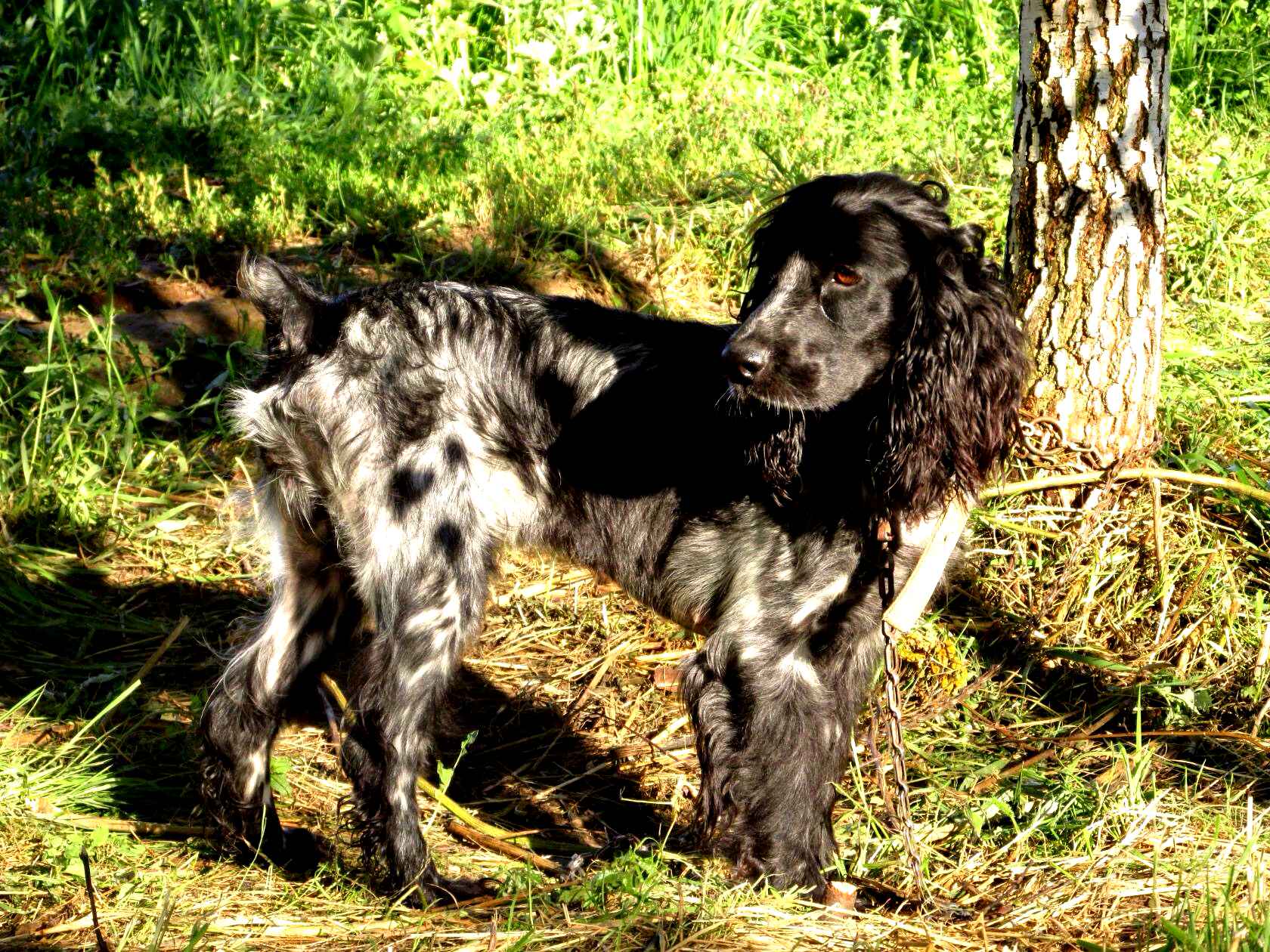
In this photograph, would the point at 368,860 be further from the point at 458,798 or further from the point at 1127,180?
the point at 1127,180

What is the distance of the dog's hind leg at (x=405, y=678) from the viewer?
356 cm

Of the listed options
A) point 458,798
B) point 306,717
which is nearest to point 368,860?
point 458,798

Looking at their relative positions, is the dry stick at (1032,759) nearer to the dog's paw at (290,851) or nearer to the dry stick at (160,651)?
the dog's paw at (290,851)

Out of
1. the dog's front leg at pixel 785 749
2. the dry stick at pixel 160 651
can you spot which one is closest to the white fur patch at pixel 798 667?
the dog's front leg at pixel 785 749

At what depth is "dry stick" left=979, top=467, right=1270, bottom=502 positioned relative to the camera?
427 cm

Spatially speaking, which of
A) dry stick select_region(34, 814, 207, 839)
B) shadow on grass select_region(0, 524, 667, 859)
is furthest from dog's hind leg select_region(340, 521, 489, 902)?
dry stick select_region(34, 814, 207, 839)

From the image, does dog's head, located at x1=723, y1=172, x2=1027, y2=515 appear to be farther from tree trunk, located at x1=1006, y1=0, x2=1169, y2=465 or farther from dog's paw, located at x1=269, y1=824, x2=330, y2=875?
dog's paw, located at x1=269, y1=824, x2=330, y2=875

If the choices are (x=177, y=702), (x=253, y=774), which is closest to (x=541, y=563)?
(x=177, y=702)

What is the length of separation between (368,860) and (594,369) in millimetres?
1467

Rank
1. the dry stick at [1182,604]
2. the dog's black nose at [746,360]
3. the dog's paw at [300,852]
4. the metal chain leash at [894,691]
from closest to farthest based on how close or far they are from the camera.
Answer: the metal chain leash at [894,691]
the dog's black nose at [746,360]
the dog's paw at [300,852]
the dry stick at [1182,604]

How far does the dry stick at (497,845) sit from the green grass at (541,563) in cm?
3

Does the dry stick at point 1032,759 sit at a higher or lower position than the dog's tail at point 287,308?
lower

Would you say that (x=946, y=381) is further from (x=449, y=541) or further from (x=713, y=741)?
(x=449, y=541)

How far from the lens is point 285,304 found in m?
3.66
